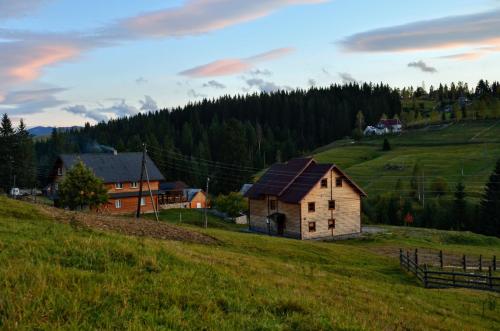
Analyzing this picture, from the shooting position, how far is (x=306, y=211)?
5766cm

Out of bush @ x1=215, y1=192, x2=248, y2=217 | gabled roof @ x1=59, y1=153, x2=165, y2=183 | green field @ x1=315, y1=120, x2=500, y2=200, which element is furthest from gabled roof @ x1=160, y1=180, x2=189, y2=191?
green field @ x1=315, y1=120, x2=500, y2=200

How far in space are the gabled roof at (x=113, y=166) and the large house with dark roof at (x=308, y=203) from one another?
73.2ft

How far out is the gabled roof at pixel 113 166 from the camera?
7412 cm

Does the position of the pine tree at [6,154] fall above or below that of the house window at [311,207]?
above

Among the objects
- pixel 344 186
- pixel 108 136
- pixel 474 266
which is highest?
pixel 108 136

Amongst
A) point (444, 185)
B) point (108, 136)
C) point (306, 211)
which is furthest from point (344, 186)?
point (108, 136)

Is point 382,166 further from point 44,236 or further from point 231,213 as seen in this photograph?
point 44,236

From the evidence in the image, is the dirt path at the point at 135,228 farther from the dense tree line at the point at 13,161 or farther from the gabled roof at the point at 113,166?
the dense tree line at the point at 13,161

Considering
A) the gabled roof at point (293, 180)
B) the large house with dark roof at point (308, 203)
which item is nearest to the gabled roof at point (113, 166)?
the gabled roof at point (293, 180)

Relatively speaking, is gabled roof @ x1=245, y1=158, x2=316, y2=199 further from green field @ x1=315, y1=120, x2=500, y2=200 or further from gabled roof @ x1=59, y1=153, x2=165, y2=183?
green field @ x1=315, y1=120, x2=500, y2=200

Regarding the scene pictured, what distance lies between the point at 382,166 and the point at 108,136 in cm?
11500

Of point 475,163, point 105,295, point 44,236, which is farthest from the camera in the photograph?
point 475,163

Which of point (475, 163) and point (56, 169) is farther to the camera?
point (475, 163)

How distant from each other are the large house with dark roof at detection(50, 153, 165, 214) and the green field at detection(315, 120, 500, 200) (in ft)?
163
